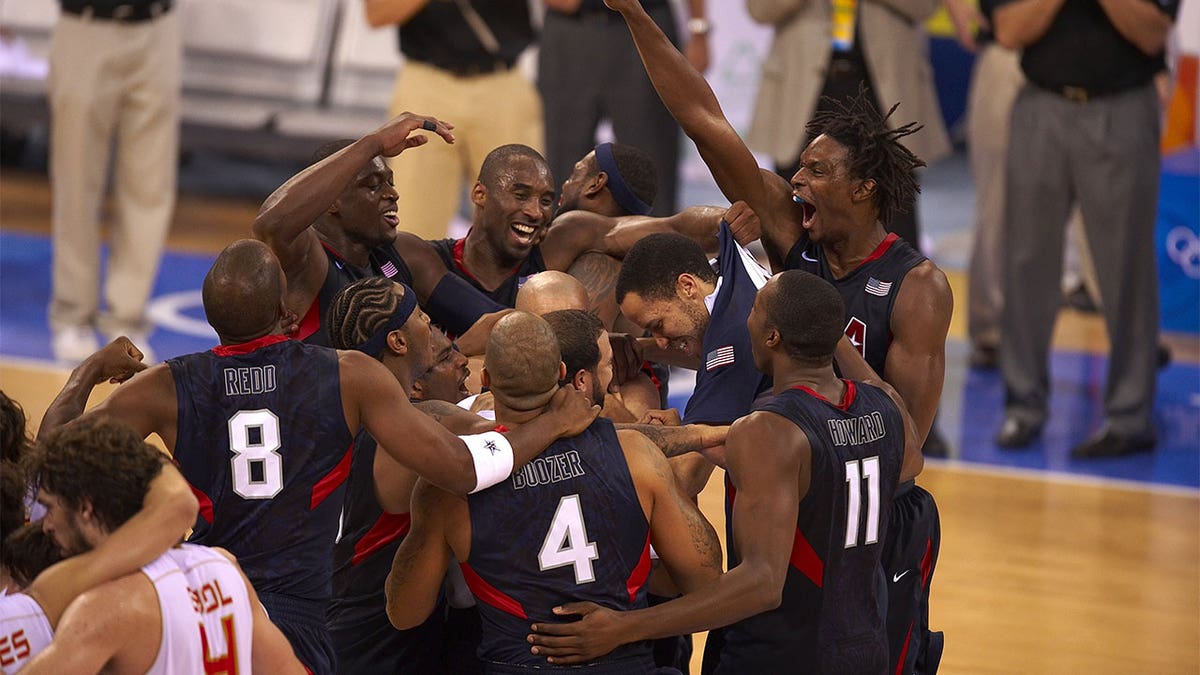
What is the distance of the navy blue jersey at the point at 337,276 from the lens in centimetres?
513

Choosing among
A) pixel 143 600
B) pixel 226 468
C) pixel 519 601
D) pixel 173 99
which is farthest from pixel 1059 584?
pixel 173 99

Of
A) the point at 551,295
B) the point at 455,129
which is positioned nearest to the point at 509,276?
the point at 551,295

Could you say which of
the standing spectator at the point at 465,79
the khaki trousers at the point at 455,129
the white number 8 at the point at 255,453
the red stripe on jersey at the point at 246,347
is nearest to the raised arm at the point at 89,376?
the red stripe on jersey at the point at 246,347

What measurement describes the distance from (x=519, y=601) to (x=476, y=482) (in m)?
0.31

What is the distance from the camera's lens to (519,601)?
3895mm

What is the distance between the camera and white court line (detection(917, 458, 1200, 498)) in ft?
26.5

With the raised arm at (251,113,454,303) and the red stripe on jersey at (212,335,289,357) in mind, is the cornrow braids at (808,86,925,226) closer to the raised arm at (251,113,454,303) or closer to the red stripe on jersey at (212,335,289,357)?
the raised arm at (251,113,454,303)

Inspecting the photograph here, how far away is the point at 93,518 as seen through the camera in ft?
10.8

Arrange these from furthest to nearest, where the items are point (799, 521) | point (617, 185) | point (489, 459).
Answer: point (617, 185)
point (799, 521)
point (489, 459)

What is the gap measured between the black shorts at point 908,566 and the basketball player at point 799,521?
0.40 m

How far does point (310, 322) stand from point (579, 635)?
5.66 ft

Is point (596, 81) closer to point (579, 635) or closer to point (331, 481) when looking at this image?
point (331, 481)

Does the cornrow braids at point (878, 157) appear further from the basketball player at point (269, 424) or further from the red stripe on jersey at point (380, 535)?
the red stripe on jersey at point (380, 535)

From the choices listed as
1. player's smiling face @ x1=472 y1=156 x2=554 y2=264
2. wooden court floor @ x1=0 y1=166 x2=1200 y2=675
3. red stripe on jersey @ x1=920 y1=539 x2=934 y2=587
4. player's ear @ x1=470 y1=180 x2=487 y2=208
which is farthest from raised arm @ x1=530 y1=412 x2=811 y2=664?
wooden court floor @ x1=0 y1=166 x2=1200 y2=675
